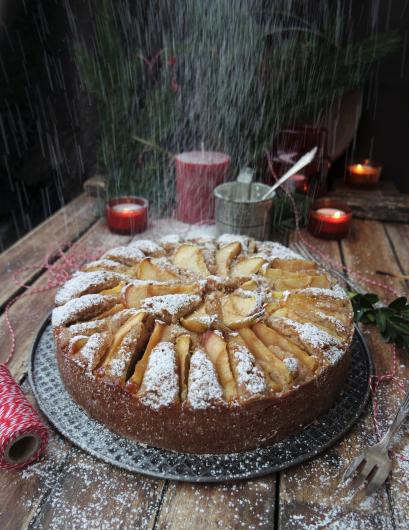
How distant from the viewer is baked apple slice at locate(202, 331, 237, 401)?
4.31ft

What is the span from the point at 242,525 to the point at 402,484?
18.0 inches

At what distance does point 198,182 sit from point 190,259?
1050mm

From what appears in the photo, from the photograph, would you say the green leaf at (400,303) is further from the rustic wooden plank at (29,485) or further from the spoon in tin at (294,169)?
the rustic wooden plank at (29,485)

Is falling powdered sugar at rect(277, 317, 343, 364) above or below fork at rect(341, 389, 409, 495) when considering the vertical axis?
above

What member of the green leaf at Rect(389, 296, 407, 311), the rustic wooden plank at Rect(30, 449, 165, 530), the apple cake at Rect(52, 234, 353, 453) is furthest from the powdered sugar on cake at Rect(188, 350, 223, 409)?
the green leaf at Rect(389, 296, 407, 311)

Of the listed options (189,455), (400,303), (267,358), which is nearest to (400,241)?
(400,303)

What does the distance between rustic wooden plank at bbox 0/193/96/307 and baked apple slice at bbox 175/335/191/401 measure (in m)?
1.07

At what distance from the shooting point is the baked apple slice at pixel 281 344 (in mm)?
1399

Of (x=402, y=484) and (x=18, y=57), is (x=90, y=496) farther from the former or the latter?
(x=18, y=57)

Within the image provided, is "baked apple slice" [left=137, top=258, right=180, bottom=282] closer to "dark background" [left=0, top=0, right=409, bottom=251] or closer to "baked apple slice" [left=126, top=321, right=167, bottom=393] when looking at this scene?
"baked apple slice" [left=126, top=321, right=167, bottom=393]

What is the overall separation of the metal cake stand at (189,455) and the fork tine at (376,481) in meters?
0.15

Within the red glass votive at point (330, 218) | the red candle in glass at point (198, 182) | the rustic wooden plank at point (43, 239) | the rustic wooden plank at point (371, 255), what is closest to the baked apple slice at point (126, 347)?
the rustic wooden plank at point (43, 239)

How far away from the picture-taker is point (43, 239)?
2.74 meters

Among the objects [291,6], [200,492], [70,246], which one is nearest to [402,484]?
[200,492]
